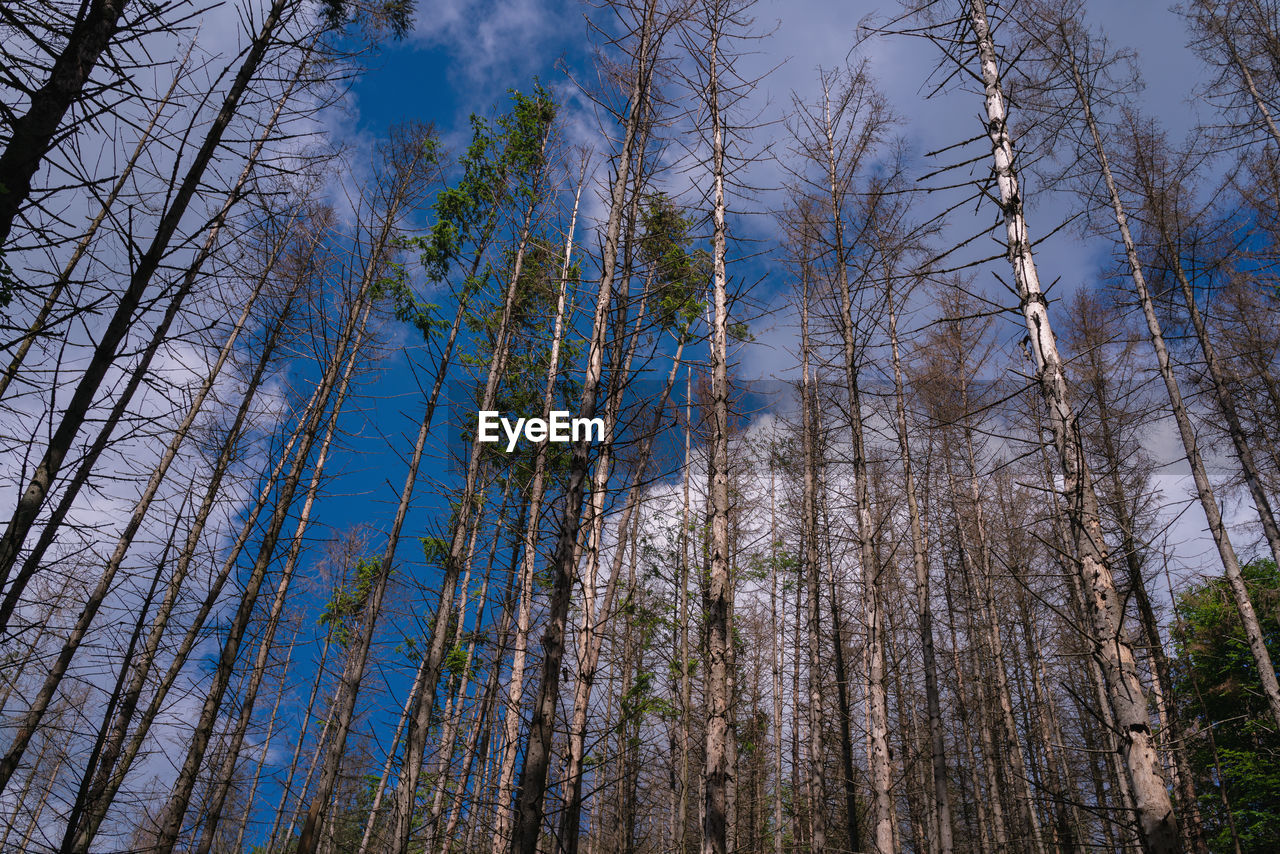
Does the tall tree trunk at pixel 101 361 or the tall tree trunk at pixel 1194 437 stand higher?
the tall tree trunk at pixel 1194 437

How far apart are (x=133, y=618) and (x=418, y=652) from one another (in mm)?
6520

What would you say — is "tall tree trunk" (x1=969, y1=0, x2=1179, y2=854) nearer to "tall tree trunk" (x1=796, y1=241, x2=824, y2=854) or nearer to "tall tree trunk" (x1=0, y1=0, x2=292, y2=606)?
"tall tree trunk" (x1=796, y1=241, x2=824, y2=854)

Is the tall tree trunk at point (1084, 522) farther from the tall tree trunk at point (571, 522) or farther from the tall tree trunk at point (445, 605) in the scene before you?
the tall tree trunk at point (445, 605)

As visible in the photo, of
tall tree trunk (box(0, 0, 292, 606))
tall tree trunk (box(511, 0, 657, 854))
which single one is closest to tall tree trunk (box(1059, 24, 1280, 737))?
tall tree trunk (box(511, 0, 657, 854))

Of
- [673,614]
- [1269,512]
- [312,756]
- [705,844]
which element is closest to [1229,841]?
[1269,512]

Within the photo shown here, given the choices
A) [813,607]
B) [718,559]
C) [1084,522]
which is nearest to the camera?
[1084,522]

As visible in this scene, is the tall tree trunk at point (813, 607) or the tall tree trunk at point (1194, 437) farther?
the tall tree trunk at point (813, 607)

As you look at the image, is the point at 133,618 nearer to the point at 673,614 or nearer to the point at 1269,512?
the point at 673,614

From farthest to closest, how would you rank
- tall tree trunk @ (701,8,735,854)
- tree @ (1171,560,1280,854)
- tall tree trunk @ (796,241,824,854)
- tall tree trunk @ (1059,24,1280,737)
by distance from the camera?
tree @ (1171,560,1280,854)
tall tree trunk @ (796,241,824,854)
tall tree trunk @ (1059,24,1280,737)
tall tree trunk @ (701,8,735,854)

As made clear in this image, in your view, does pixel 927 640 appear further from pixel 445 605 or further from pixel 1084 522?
pixel 445 605

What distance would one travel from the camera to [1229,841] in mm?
11461

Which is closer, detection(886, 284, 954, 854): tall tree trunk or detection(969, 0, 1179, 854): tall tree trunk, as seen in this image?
detection(969, 0, 1179, 854): tall tree trunk

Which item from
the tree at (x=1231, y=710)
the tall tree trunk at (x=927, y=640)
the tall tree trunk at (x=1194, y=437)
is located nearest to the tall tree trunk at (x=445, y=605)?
the tall tree trunk at (x=927, y=640)

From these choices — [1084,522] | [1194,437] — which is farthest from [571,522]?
[1194,437]
